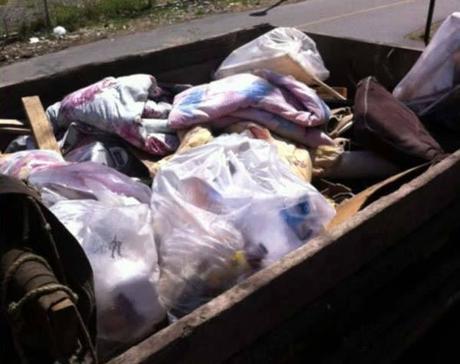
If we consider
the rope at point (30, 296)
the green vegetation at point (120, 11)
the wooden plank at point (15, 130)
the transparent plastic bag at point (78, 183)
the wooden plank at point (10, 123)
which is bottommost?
the green vegetation at point (120, 11)

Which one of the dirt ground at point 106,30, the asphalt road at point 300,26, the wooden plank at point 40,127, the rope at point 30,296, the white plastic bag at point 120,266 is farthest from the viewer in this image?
the dirt ground at point 106,30

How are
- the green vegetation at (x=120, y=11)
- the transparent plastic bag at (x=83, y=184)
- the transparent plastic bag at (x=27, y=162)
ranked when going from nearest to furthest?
the transparent plastic bag at (x=83, y=184) → the transparent plastic bag at (x=27, y=162) → the green vegetation at (x=120, y=11)

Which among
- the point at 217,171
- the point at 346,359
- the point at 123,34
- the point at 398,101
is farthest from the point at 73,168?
the point at 123,34

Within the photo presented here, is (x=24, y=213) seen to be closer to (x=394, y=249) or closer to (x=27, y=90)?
(x=394, y=249)

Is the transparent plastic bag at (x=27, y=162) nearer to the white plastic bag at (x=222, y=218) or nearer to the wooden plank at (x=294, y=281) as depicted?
the white plastic bag at (x=222, y=218)

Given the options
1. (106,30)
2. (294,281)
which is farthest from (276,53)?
(106,30)

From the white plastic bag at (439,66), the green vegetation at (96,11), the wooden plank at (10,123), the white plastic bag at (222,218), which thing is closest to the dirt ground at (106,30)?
the green vegetation at (96,11)

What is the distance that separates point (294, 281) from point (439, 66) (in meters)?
1.90

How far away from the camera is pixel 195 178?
234 cm

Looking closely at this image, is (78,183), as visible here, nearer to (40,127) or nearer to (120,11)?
(40,127)

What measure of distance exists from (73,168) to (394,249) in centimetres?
120

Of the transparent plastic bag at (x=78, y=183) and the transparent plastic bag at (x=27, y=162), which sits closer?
the transparent plastic bag at (x=78, y=183)

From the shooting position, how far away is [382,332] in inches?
86.5

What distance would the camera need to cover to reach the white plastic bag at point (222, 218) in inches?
79.6
